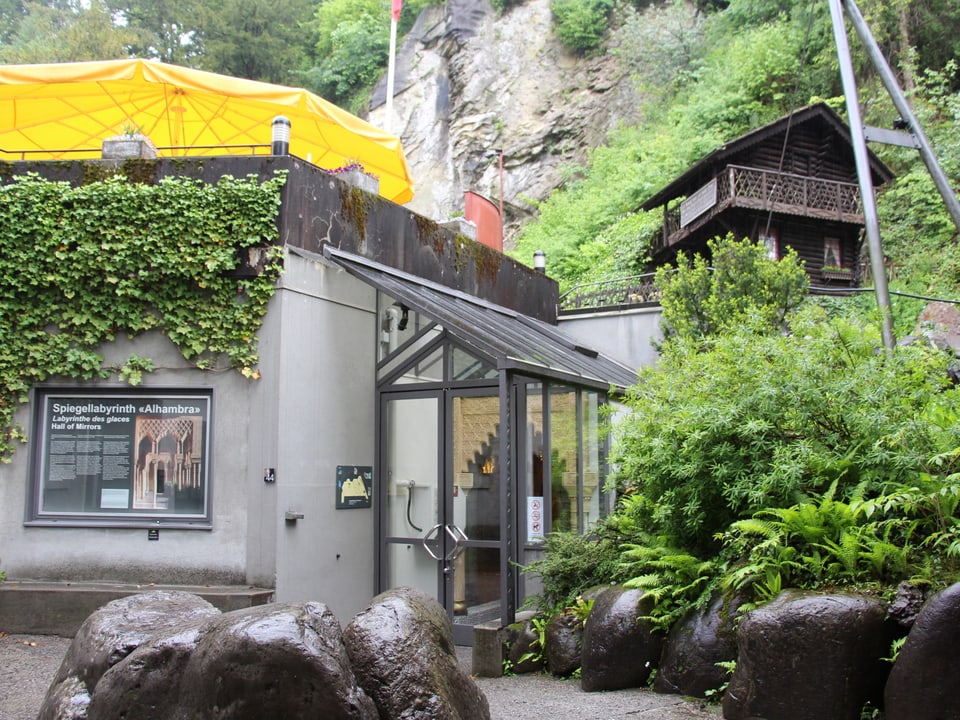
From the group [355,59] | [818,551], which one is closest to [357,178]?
[818,551]

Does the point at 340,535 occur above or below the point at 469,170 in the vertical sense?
below

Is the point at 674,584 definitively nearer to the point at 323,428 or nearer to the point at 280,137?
the point at 323,428

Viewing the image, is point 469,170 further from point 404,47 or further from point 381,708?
point 381,708

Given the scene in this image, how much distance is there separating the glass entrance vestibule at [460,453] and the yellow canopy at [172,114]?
327 centimetres

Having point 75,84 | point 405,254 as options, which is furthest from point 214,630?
point 75,84

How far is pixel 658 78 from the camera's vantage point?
125ft

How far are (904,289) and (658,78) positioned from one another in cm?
1688

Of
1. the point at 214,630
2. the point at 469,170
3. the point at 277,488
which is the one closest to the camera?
the point at 214,630

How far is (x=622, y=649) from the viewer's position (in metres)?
7.54

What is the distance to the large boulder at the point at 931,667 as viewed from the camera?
5332mm

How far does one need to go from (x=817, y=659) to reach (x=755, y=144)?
24.3 m

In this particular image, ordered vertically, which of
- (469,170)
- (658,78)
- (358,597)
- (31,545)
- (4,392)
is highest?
(658,78)

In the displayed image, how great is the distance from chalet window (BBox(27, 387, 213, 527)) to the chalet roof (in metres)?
20.1

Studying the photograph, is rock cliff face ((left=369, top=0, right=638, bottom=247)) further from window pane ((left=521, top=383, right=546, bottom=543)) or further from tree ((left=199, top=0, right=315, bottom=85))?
window pane ((left=521, top=383, right=546, bottom=543))
